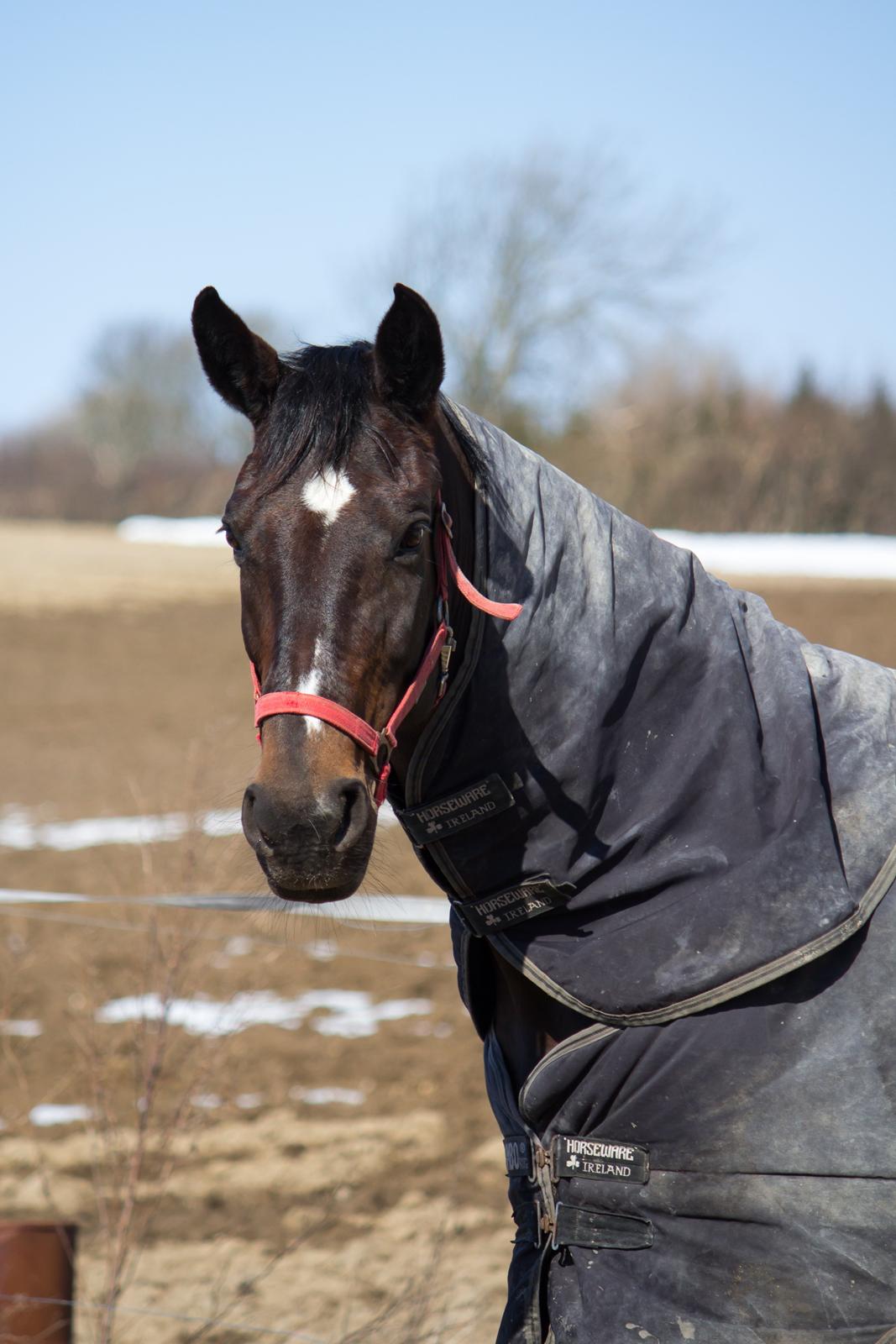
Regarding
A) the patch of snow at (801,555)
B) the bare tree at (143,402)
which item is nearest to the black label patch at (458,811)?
the patch of snow at (801,555)

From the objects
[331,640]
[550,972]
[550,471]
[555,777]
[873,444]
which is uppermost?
[550,471]

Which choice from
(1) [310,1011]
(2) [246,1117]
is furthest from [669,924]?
(1) [310,1011]

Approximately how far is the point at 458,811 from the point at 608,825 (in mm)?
228

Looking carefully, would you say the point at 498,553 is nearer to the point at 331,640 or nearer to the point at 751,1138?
the point at 331,640

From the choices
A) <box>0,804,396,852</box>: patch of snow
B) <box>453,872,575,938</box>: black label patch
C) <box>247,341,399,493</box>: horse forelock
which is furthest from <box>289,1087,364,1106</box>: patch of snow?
<box>247,341,399,493</box>: horse forelock

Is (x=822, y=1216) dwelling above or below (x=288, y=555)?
below

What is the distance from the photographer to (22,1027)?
5.44 metres

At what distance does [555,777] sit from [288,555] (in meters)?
0.51

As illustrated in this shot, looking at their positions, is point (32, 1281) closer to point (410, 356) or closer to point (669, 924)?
point (669, 924)

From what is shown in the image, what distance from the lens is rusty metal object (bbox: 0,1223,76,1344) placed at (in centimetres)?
272

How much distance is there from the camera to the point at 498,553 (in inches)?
76.3

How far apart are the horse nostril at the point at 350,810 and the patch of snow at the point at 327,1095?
3624mm

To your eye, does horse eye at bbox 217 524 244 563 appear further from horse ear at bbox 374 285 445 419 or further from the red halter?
horse ear at bbox 374 285 445 419

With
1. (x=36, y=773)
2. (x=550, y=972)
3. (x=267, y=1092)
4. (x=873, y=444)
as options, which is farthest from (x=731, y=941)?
(x=873, y=444)
